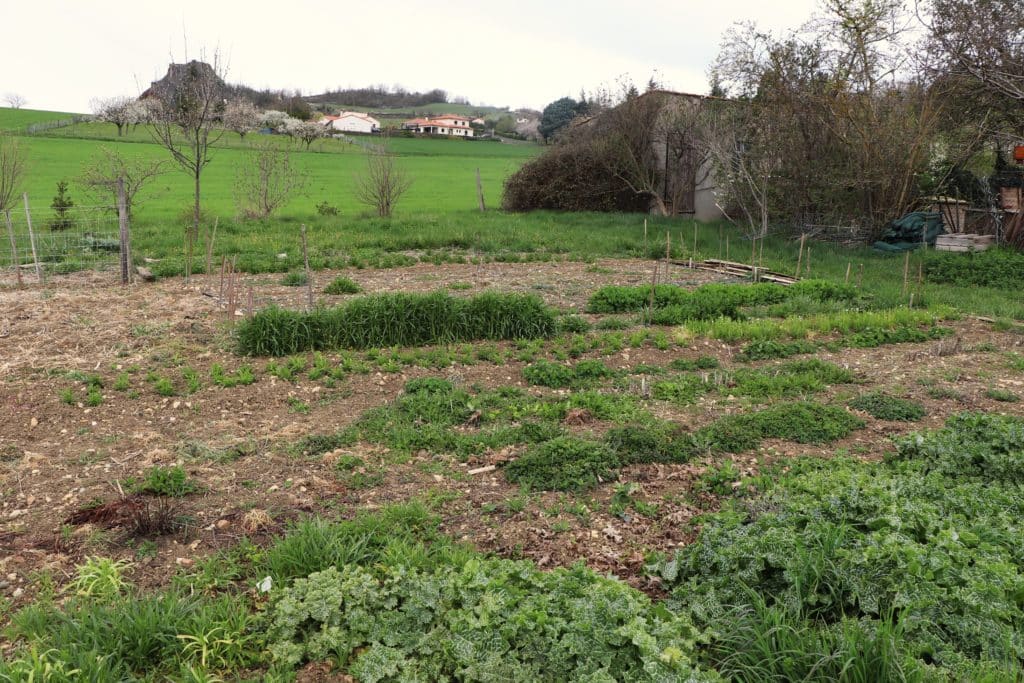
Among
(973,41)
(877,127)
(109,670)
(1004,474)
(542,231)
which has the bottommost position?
(109,670)

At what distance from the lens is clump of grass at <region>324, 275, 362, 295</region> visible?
35.0ft

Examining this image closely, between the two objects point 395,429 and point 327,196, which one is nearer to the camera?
point 395,429

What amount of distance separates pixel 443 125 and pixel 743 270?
72.5 metres

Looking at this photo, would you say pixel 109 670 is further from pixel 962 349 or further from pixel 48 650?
pixel 962 349

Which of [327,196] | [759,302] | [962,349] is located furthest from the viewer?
[327,196]

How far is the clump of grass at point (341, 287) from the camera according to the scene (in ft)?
35.0

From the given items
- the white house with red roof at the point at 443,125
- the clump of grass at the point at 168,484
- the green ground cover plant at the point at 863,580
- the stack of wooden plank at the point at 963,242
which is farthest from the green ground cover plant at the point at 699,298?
the white house with red roof at the point at 443,125

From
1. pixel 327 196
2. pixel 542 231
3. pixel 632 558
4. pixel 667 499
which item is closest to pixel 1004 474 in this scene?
pixel 667 499

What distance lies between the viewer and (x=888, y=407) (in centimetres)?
622

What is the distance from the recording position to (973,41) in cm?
1652

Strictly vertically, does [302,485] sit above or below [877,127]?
below

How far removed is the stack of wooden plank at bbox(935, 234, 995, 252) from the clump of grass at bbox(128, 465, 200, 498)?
16.8m

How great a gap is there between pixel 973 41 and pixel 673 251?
8477mm

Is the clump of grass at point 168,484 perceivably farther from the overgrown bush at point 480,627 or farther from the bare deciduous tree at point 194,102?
the bare deciduous tree at point 194,102
